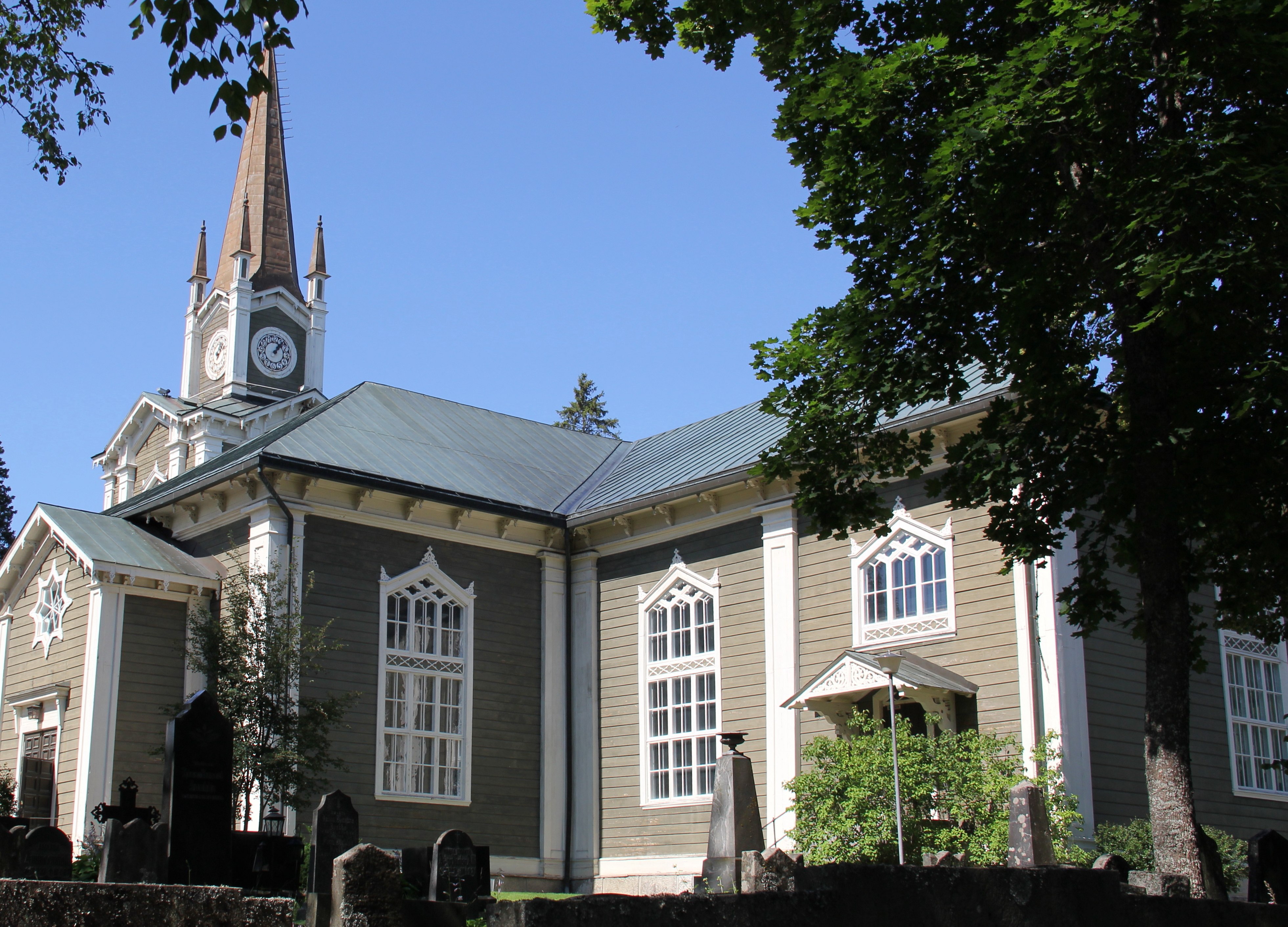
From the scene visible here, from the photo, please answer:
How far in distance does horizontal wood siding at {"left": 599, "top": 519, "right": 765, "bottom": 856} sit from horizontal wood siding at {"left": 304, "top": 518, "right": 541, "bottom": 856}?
4.23 feet

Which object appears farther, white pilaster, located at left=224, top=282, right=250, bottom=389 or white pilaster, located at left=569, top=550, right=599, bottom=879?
white pilaster, located at left=224, top=282, right=250, bottom=389

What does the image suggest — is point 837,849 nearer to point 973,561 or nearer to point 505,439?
point 973,561

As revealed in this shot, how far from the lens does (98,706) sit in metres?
19.5

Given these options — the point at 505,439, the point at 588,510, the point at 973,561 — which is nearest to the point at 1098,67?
the point at 973,561

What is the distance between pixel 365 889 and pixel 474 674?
14339 millimetres

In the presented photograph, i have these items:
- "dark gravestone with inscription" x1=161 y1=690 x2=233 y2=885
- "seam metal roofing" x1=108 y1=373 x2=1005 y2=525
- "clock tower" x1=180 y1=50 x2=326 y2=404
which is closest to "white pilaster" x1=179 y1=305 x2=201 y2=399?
"clock tower" x1=180 y1=50 x2=326 y2=404

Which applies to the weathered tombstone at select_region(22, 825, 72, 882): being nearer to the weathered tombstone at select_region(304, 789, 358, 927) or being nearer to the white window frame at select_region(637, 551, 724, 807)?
the weathered tombstone at select_region(304, 789, 358, 927)

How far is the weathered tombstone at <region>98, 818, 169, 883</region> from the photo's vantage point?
11.9m

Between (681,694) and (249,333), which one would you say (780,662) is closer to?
(681,694)

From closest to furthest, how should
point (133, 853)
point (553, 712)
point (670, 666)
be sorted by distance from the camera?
point (133, 853) < point (670, 666) < point (553, 712)

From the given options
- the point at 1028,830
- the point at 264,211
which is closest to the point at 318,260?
the point at 264,211

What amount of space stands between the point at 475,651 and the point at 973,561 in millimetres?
8694

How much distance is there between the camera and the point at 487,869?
15.4 metres

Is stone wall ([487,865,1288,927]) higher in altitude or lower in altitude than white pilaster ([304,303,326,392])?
lower
